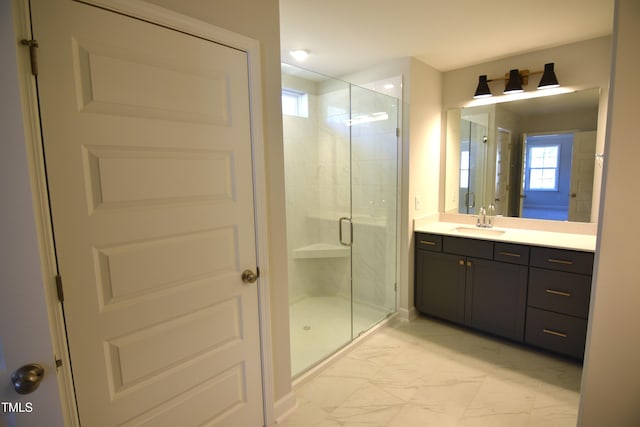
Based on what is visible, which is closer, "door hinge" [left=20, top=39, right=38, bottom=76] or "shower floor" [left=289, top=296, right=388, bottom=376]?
"door hinge" [left=20, top=39, right=38, bottom=76]

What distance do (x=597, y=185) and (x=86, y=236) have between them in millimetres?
3447

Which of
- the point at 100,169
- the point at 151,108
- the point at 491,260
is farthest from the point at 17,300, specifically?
the point at 491,260

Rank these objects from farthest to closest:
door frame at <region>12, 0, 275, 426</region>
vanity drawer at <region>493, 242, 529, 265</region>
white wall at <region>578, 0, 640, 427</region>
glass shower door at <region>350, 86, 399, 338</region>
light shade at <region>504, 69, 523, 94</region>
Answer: glass shower door at <region>350, 86, 399, 338</region> → light shade at <region>504, 69, 523, 94</region> → vanity drawer at <region>493, 242, 529, 265</region> → white wall at <region>578, 0, 640, 427</region> → door frame at <region>12, 0, 275, 426</region>

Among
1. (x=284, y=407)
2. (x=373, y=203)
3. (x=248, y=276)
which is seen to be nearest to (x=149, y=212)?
(x=248, y=276)

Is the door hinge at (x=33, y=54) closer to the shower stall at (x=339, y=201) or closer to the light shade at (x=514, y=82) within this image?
the shower stall at (x=339, y=201)

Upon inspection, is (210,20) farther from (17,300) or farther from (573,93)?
(573,93)

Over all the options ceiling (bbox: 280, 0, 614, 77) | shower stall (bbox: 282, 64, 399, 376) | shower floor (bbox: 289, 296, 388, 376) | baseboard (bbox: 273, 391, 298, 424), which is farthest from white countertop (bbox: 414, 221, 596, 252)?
baseboard (bbox: 273, 391, 298, 424)

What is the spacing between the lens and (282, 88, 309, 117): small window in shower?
10.4 feet

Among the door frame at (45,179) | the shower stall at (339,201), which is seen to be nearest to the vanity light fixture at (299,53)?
the shower stall at (339,201)

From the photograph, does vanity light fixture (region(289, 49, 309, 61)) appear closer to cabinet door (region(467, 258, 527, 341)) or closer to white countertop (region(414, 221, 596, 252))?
white countertop (region(414, 221, 596, 252))

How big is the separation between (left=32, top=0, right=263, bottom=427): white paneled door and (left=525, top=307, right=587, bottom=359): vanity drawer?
2220 millimetres

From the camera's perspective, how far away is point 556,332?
239cm

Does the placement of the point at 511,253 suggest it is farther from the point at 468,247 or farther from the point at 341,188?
the point at 341,188

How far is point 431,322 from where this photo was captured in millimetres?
3121
